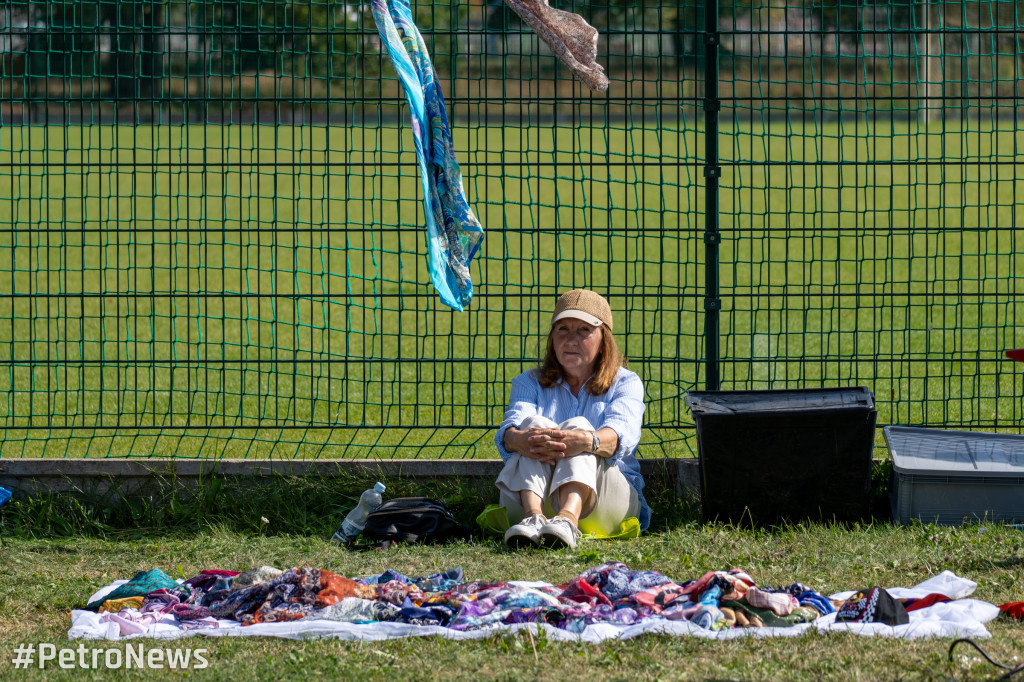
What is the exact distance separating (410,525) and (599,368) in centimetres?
101

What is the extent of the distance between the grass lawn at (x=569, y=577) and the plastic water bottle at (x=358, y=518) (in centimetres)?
9

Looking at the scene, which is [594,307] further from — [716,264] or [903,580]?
[903,580]

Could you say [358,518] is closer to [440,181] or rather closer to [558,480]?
[558,480]

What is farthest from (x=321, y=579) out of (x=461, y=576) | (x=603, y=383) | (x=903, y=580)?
(x=903, y=580)

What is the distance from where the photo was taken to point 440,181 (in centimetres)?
410

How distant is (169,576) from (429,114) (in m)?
1.86

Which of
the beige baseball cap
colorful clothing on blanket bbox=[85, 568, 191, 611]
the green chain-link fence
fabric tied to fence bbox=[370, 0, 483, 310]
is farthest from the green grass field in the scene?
colorful clothing on blanket bbox=[85, 568, 191, 611]

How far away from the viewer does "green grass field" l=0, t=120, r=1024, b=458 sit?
4.96 metres

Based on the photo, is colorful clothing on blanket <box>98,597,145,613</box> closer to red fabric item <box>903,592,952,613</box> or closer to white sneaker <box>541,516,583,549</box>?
white sneaker <box>541,516,583,549</box>

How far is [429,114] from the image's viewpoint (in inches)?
162

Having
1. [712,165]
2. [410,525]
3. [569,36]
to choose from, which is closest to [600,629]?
[410,525]

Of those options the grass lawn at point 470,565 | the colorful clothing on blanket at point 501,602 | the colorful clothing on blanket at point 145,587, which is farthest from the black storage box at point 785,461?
the colorful clothing on blanket at point 145,587

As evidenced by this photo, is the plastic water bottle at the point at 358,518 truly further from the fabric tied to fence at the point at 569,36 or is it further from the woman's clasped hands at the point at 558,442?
the fabric tied to fence at the point at 569,36

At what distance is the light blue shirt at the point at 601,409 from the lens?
15.3 ft
